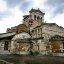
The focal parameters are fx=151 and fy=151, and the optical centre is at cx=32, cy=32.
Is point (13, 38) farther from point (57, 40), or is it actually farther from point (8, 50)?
point (57, 40)

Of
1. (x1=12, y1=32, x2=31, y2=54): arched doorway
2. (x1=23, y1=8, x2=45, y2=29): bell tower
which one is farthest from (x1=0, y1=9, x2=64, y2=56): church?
(x1=23, y1=8, x2=45, y2=29): bell tower

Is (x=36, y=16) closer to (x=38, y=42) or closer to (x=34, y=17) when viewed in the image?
(x=34, y=17)

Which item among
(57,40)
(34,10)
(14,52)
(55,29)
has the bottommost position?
(14,52)

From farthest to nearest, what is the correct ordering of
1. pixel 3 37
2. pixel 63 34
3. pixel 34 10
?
pixel 34 10 < pixel 63 34 < pixel 3 37

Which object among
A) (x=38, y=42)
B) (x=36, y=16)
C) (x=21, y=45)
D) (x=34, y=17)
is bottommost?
(x=21, y=45)

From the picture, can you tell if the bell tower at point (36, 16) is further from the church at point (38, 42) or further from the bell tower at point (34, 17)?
the church at point (38, 42)

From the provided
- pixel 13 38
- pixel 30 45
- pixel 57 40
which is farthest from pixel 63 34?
pixel 13 38

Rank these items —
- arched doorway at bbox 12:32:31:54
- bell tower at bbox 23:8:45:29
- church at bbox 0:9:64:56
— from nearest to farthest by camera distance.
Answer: church at bbox 0:9:64:56 < arched doorway at bbox 12:32:31:54 < bell tower at bbox 23:8:45:29

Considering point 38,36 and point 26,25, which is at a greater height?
point 26,25

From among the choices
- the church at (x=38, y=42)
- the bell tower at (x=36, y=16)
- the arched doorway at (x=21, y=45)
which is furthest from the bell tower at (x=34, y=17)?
the arched doorway at (x=21, y=45)

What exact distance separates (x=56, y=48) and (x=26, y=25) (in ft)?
58.9

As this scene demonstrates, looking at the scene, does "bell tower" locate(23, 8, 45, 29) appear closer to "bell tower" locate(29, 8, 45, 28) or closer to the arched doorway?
"bell tower" locate(29, 8, 45, 28)

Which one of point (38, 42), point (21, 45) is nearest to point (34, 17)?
point (38, 42)

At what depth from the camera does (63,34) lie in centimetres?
3575
